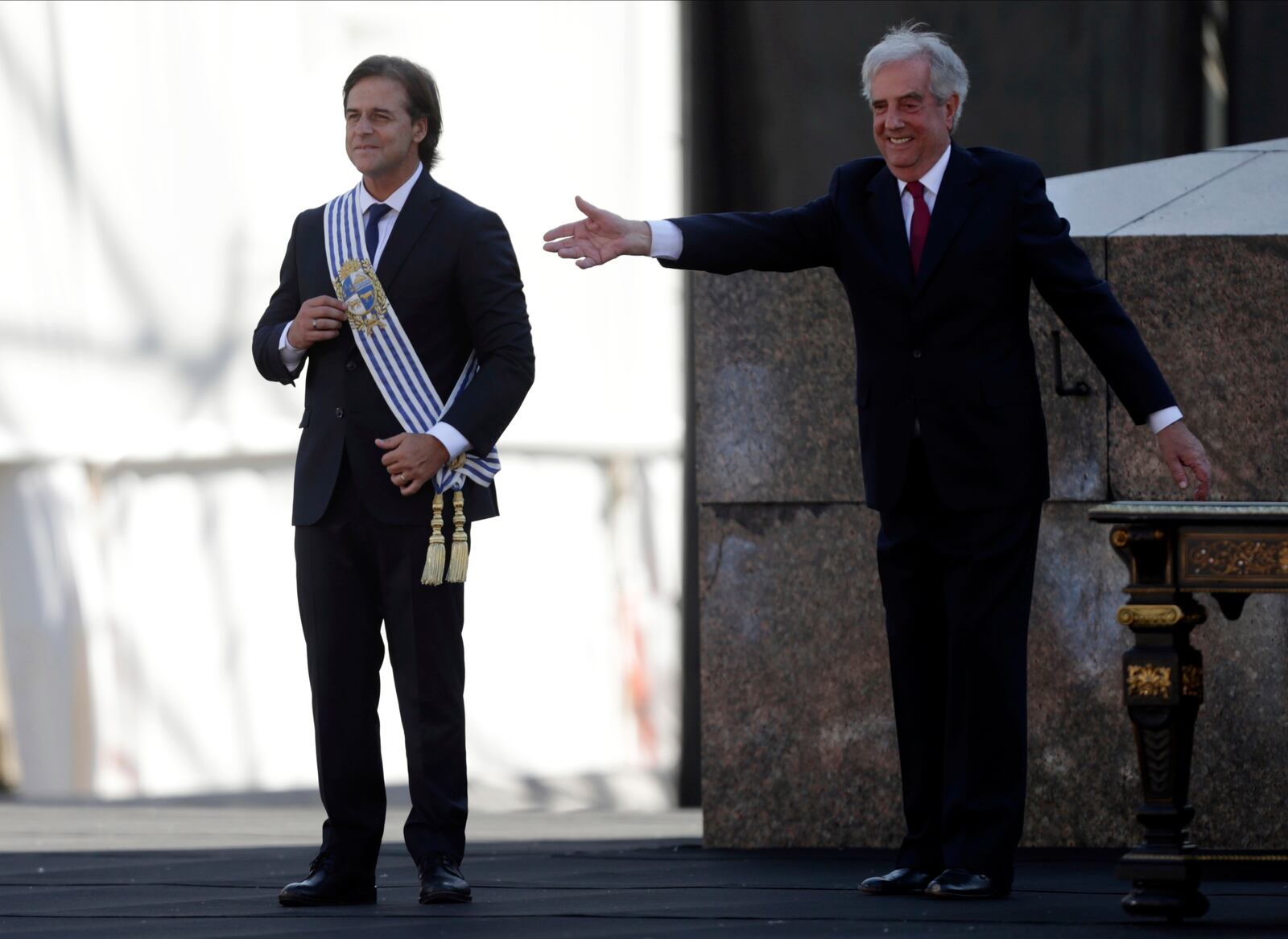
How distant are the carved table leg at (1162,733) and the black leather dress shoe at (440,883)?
115cm

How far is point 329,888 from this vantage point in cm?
400

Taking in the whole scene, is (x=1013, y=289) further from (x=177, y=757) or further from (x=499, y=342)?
(x=177, y=757)

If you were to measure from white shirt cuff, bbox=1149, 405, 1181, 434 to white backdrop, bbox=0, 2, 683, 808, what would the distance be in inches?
143

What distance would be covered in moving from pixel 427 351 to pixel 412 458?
0.24m

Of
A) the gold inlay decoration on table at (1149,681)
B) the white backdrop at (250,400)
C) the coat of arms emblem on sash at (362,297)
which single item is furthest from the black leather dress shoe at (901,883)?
the white backdrop at (250,400)

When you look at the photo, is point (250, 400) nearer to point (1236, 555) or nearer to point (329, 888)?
point (329, 888)

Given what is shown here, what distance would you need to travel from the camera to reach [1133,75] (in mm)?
7008

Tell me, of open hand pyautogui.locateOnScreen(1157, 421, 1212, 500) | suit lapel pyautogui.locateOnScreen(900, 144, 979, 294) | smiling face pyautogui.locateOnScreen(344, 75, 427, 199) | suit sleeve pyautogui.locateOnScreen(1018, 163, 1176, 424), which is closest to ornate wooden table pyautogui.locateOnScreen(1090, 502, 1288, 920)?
open hand pyautogui.locateOnScreen(1157, 421, 1212, 500)

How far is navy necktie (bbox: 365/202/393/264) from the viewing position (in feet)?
13.4

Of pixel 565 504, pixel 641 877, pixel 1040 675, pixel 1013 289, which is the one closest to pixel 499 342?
pixel 1013 289

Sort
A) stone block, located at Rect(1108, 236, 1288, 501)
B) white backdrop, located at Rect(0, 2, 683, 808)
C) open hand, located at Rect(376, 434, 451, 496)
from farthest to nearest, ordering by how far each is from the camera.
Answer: white backdrop, located at Rect(0, 2, 683, 808)
stone block, located at Rect(1108, 236, 1288, 501)
open hand, located at Rect(376, 434, 451, 496)

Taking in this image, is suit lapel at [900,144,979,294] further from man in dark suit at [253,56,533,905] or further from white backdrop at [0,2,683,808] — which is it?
white backdrop at [0,2,683,808]

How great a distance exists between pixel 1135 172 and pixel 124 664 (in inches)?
149

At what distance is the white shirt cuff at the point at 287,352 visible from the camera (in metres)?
4.07
